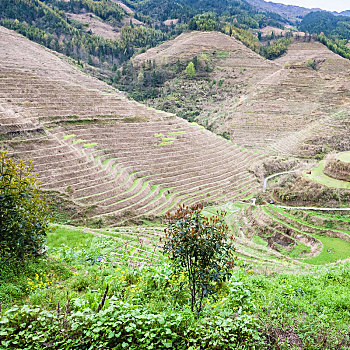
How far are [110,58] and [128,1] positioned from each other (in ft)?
320

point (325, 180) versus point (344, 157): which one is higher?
point (344, 157)

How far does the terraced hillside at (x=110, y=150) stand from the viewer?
20.7 metres

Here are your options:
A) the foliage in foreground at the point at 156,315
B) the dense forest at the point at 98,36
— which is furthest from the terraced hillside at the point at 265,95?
the foliage in foreground at the point at 156,315

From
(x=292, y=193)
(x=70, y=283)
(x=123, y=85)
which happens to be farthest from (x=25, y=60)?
(x=70, y=283)

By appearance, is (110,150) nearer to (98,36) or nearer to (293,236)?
(293,236)

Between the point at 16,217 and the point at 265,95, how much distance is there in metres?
53.6

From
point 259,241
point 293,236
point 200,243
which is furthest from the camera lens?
point 259,241

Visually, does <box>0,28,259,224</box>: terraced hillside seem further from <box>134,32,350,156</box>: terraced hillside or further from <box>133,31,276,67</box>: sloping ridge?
<box>133,31,276,67</box>: sloping ridge

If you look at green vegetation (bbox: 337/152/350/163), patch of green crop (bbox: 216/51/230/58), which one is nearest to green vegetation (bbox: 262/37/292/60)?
patch of green crop (bbox: 216/51/230/58)

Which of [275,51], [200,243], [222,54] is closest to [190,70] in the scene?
[222,54]

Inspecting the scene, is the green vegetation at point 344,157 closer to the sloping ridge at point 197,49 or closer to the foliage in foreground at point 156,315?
the foliage in foreground at point 156,315

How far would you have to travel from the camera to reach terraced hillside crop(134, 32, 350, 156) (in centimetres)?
4197

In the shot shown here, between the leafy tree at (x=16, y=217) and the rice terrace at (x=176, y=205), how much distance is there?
0.12 ft

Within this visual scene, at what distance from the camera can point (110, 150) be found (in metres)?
26.6
